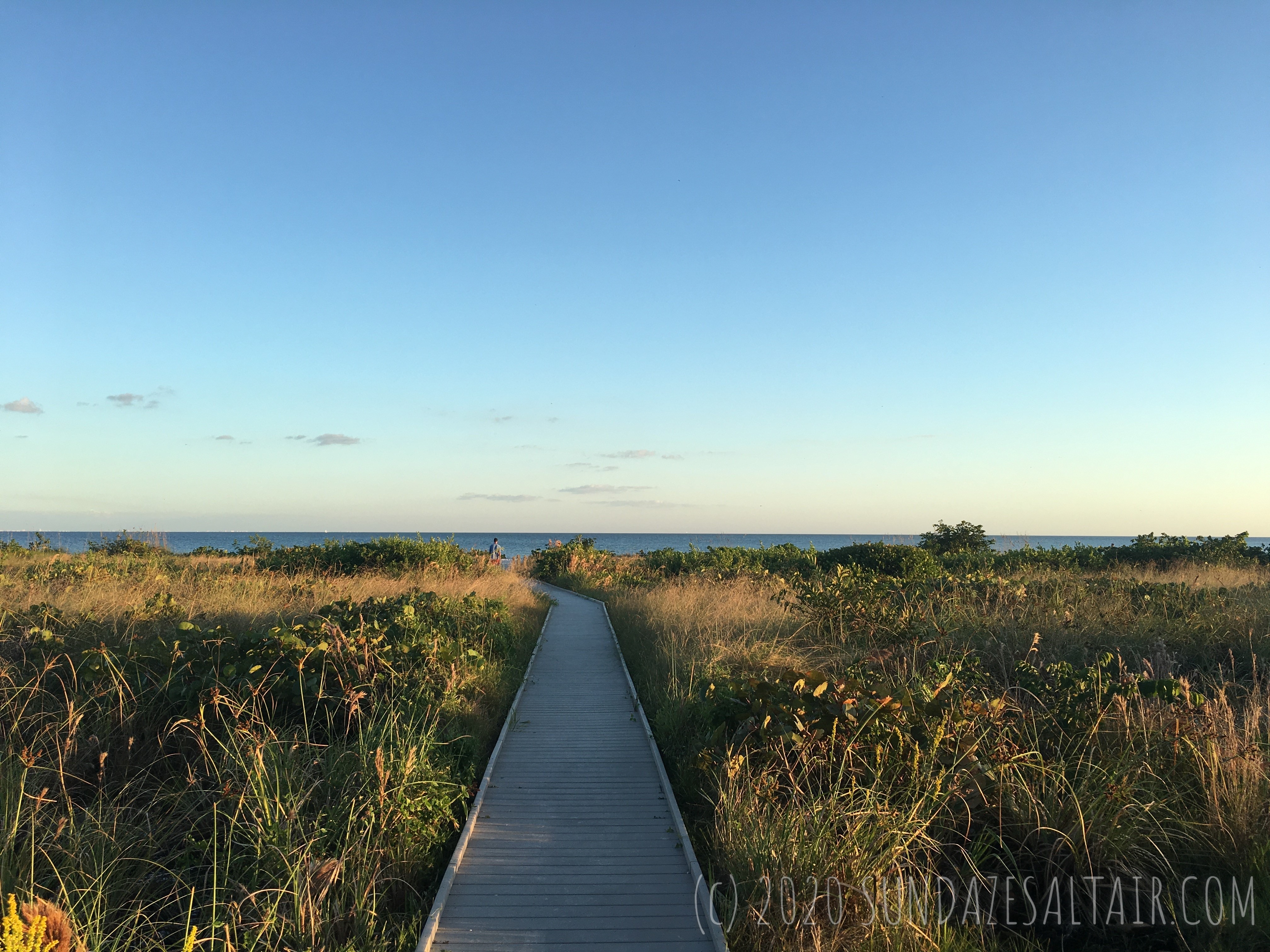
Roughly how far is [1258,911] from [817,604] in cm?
623

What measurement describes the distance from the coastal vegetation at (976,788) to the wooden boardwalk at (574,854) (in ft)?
0.90

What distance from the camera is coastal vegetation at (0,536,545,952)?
4.09 meters

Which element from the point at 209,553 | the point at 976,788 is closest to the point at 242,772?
the point at 976,788

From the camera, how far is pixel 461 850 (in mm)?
4871

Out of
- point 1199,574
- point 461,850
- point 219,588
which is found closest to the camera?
point 461,850

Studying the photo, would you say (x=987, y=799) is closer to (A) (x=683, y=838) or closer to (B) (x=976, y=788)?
(B) (x=976, y=788)

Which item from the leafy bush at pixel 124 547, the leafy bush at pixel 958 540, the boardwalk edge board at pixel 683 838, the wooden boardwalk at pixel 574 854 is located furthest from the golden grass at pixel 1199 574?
the leafy bush at pixel 124 547

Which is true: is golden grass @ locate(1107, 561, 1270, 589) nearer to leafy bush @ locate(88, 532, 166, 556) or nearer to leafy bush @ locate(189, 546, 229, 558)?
leafy bush @ locate(189, 546, 229, 558)

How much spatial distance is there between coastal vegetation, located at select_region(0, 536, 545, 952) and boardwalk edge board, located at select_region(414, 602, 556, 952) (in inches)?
5.6

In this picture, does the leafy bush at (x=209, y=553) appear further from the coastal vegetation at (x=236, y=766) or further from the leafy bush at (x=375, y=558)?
the coastal vegetation at (x=236, y=766)

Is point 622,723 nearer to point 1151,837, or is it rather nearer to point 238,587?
point 1151,837

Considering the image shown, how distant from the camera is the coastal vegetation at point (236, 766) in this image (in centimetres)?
409

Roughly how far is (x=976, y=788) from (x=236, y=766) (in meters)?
5.47

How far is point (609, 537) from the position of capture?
163375 mm
